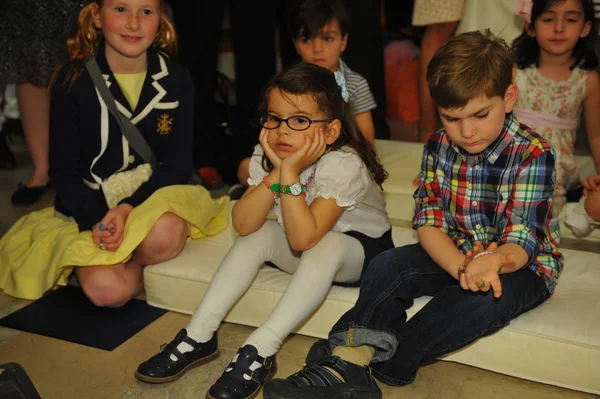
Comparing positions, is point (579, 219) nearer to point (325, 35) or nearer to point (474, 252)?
point (474, 252)

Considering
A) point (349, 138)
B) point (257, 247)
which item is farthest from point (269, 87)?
point (257, 247)

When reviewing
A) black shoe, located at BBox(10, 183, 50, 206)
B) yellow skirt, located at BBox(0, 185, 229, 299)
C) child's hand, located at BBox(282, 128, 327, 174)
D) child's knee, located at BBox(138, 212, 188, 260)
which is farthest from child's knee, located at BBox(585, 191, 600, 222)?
black shoe, located at BBox(10, 183, 50, 206)

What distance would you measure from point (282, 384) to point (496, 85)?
773mm

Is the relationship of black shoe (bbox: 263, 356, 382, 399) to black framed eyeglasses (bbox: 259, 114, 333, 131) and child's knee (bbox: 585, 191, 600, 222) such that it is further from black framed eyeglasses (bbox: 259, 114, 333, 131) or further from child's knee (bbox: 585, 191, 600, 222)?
child's knee (bbox: 585, 191, 600, 222)

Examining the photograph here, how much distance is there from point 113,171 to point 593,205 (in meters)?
1.44

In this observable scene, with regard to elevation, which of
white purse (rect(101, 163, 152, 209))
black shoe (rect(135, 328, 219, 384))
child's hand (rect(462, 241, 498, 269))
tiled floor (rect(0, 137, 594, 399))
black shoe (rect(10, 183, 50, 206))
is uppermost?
child's hand (rect(462, 241, 498, 269))

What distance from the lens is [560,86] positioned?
237 cm

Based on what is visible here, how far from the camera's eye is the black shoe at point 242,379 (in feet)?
5.08

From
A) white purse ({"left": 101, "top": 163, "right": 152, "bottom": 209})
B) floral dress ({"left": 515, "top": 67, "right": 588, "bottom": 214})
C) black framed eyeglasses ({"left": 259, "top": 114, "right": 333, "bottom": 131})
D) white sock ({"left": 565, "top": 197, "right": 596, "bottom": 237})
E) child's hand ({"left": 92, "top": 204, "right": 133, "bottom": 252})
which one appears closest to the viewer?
black framed eyeglasses ({"left": 259, "top": 114, "right": 333, "bottom": 131})

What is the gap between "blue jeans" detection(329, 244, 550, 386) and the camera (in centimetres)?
157

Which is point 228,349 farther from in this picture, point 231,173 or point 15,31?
point 15,31

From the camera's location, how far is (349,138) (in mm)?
1791

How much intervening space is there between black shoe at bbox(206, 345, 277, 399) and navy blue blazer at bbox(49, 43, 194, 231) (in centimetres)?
70

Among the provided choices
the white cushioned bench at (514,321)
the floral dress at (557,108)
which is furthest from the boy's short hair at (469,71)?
the floral dress at (557,108)
